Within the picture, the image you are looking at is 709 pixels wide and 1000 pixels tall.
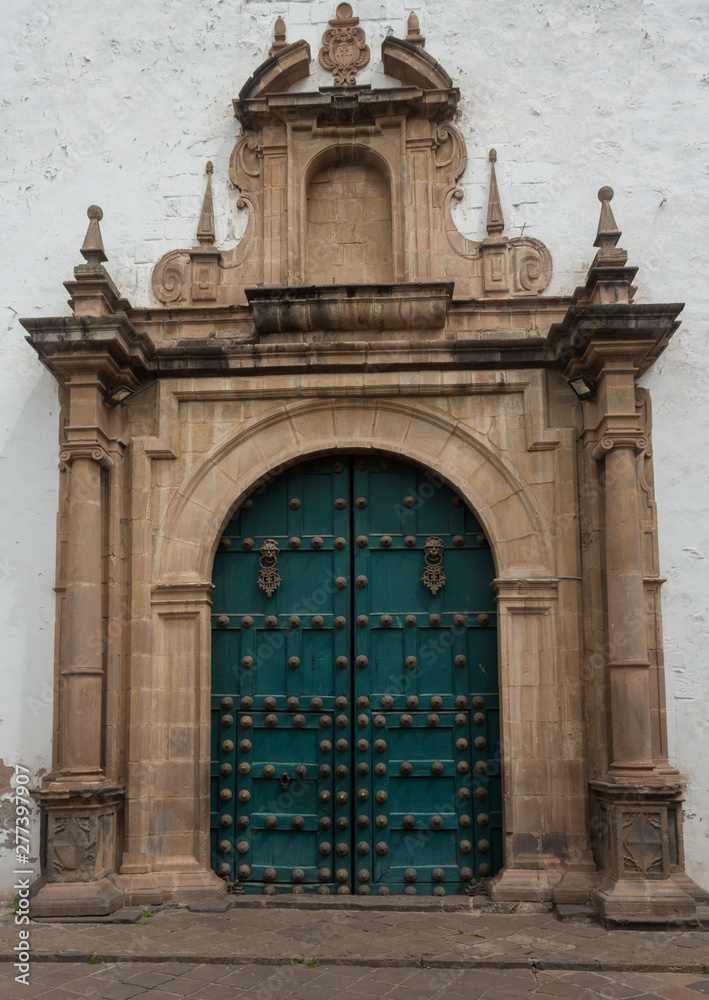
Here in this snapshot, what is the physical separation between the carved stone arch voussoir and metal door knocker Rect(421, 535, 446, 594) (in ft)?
1.11

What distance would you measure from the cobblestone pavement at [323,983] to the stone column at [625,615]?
1.23 m

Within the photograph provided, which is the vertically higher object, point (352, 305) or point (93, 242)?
point (93, 242)

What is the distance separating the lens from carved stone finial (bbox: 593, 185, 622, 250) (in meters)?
5.96

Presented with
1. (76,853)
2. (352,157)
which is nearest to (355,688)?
(76,853)

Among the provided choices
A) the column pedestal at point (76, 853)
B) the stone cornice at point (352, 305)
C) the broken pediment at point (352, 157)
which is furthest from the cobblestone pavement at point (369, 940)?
the broken pediment at point (352, 157)

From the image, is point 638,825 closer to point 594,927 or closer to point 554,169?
point 594,927

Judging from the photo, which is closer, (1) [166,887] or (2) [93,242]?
(1) [166,887]

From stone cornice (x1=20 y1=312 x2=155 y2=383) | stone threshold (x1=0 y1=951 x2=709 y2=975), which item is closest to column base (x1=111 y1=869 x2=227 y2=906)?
stone threshold (x1=0 y1=951 x2=709 y2=975)

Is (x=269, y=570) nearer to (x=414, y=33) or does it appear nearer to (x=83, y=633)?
(x=83, y=633)

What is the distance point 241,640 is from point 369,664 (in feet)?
2.74

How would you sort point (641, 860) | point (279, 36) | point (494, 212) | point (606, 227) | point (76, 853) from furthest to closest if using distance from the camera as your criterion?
point (279, 36), point (494, 212), point (606, 227), point (76, 853), point (641, 860)

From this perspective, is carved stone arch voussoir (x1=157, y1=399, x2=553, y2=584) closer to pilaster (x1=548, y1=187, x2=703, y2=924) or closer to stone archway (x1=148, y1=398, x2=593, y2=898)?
stone archway (x1=148, y1=398, x2=593, y2=898)

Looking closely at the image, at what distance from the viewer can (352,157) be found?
6.77 metres

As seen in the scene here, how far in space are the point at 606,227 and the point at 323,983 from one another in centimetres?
449
